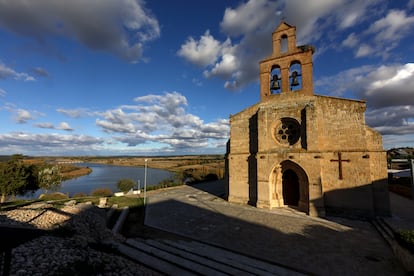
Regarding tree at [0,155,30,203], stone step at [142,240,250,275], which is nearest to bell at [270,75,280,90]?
stone step at [142,240,250,275]

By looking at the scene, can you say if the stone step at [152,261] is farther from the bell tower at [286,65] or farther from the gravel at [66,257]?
the bell tower at [286,65]

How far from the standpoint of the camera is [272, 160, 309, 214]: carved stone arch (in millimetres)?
11586

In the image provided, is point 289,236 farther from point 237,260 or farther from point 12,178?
point 12,178

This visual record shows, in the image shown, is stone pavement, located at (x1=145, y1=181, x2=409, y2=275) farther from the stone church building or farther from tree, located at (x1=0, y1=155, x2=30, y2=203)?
tree, located at (x1=0, y1=155, x2=30, y2=203)

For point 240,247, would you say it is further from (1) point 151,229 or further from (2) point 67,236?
(2) point 67,236

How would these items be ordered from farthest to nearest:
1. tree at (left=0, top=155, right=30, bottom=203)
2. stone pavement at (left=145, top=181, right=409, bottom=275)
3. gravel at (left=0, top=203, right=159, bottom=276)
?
tree at (left=0, top=155, right=30, bottom=203) → stone pavement at (left=145, top=181, right=409, bottom=275) → gravel at (left=0, top=203, right=159, bottom=276)

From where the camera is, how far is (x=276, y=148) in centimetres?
1251

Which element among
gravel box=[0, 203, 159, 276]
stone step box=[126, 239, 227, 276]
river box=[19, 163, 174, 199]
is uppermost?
gravel box=[0, 203, 159, 276]

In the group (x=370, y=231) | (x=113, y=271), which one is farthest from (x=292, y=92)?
(x=113, y=271)

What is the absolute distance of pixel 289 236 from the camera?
26.5ft

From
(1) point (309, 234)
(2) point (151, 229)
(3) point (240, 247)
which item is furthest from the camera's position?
(2) point (151, 229)

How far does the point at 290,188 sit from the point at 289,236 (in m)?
5.30

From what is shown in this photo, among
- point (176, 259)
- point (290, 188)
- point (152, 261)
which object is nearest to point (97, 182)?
point (290, 188)

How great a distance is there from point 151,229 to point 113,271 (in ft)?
16.5
